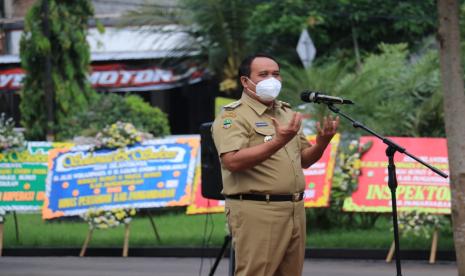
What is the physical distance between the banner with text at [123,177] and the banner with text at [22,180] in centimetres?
34

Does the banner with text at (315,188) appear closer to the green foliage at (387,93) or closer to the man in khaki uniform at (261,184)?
the green foliage at (387,93)

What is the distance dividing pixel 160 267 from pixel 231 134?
5849 millimetres

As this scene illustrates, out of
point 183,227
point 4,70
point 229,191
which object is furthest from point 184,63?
point 229,191

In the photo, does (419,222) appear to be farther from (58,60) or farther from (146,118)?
(58,60)

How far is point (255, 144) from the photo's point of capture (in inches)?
258

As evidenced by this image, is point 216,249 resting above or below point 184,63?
below

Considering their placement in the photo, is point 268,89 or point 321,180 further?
point 321,180

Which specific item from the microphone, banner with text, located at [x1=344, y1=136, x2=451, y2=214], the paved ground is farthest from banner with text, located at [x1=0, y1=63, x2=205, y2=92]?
the microphone

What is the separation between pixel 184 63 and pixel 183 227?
44.3 ft

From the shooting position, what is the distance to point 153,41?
96.0 feet

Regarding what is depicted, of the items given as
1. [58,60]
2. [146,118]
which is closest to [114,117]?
[146,118]

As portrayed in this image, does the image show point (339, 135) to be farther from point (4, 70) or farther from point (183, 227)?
point (4, 70)

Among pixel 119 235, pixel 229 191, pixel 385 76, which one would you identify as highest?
pixel 385 76

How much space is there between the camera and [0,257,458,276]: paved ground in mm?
11469
